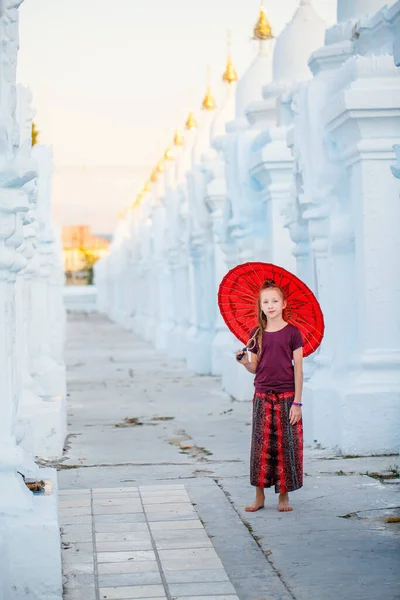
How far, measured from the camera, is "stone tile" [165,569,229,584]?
17.8 ft

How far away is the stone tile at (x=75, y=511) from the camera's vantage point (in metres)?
6.90

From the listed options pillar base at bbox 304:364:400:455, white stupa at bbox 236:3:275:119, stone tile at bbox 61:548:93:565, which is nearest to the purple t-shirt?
stone tile at bbox 61:548:93:565

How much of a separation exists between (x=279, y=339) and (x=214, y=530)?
1208 mm

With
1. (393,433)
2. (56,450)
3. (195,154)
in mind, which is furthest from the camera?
(195,154)

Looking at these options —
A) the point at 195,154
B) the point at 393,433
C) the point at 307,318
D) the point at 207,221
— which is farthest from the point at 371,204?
the point at 195,154

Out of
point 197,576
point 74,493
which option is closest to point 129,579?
point 197,576

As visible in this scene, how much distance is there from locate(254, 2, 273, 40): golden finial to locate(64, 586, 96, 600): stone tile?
433 inches

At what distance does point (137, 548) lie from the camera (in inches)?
237

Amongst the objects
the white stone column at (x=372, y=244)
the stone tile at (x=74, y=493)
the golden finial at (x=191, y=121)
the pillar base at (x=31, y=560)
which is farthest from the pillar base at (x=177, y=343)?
the pillar base at (x=31, y=560)

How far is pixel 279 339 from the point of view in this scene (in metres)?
6.80

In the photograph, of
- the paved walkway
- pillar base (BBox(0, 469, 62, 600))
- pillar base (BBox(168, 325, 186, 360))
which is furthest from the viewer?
pillar base (BBox(168, 325, 186, 360))

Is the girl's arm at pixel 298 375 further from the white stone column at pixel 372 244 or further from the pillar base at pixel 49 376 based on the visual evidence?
the pillar base at pixel 49 376

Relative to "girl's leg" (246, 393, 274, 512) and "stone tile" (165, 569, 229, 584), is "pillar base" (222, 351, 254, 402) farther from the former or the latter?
"stone tile" (165, 569, 229, 584)

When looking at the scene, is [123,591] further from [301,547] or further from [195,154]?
[195,154]
